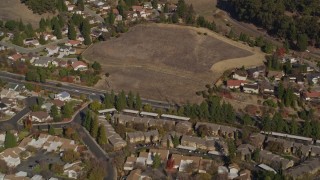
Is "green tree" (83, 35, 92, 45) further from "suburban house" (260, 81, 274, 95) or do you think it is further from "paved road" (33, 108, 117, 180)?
"suburban house" (260, 81, 274, 95)

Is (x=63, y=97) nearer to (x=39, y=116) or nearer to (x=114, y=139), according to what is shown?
(x=39, y=116)

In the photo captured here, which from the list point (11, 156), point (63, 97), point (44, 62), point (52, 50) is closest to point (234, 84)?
point (63, 97)

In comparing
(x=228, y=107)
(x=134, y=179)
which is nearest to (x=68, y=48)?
(x=228, y=107)

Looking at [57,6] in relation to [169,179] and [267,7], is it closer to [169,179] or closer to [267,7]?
[267,7]

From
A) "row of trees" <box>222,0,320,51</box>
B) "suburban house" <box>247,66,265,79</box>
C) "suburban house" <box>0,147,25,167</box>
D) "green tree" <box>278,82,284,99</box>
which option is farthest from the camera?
"row of trees" <box>222,0,320,51</box>

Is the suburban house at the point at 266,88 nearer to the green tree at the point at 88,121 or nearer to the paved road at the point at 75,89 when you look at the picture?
the paved road at the point at 75,89

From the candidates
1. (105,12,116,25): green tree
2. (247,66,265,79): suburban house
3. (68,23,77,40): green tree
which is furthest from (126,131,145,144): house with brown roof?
(105,12,116,25): green tree
